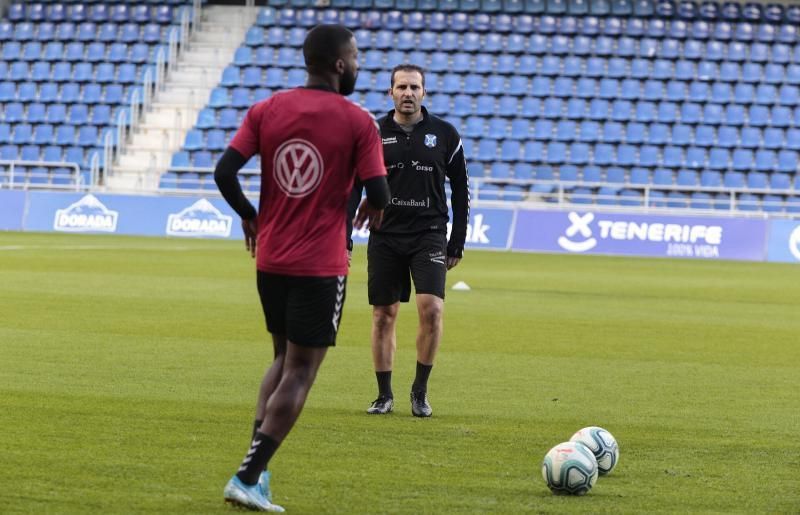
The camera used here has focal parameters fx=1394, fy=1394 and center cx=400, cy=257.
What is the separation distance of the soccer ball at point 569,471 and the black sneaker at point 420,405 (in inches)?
97.4

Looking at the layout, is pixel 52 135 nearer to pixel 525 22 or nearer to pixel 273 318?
pixel 525 22

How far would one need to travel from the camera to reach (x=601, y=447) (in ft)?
22.6

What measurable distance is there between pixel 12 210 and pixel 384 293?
87.7 ft

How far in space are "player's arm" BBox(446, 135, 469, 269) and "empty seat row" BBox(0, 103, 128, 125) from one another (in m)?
31.9

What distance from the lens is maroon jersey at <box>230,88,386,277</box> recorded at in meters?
5.66

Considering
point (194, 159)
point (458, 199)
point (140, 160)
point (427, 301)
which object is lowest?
point (140, 160)

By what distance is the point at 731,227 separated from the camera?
1250 inches

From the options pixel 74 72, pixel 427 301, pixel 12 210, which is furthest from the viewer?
pixel 74 72

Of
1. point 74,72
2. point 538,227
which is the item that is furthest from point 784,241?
point 74,72

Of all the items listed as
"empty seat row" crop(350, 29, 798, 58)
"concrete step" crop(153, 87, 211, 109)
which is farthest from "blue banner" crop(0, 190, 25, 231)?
"empty seat row" crop(350, 29, 798, 58)

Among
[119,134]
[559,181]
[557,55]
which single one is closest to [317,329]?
→ [559,181]

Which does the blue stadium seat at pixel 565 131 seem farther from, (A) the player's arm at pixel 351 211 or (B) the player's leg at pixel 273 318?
(B) the player's leg at pixel 273 318

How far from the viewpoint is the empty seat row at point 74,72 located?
136 feet

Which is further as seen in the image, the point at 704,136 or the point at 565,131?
the point at 704,136
